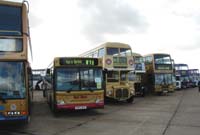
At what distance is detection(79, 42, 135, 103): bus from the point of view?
72.5 feet

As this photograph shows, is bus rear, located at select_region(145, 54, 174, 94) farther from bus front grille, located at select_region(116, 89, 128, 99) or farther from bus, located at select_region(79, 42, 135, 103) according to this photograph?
bus front grille, located at select_region(116, 89, 128, 99)

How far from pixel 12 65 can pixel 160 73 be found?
23.0 m

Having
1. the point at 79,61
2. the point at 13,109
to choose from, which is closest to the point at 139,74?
the point at 79,61

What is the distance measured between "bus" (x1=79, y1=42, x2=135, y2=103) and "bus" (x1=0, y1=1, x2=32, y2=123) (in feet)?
38.5

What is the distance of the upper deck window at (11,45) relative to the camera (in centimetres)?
1059

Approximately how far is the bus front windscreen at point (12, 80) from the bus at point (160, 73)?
73.9 ft

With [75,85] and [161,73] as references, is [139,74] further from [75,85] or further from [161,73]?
[75,85]

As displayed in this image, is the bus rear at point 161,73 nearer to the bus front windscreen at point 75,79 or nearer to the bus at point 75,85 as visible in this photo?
the bus at point 75,85

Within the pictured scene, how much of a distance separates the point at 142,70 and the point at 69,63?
17.8 m

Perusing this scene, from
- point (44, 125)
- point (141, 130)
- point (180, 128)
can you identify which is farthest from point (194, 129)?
point (44, 125)

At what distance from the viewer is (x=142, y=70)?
32094 millimetres

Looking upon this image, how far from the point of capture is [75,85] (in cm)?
1498

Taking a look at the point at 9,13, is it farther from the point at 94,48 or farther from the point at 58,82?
the point at 94,48

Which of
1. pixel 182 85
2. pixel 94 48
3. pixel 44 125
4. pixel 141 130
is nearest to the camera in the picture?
pixel 141 130
